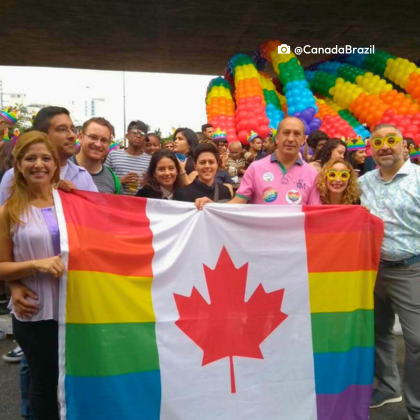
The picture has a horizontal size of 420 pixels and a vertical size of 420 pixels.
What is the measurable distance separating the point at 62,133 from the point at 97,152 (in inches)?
21.8

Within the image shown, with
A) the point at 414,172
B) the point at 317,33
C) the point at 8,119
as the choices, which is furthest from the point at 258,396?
the point at 317,33

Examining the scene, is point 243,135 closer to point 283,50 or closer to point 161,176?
point 283,50

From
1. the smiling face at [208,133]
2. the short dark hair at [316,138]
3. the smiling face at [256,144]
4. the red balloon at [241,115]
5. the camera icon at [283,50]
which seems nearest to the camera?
the short dark hair at [316,138]

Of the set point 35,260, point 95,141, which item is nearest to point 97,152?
point 95,141

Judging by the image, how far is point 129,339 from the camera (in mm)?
2461

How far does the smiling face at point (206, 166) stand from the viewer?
3523 millimetres

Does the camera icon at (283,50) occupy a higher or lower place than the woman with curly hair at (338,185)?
higher

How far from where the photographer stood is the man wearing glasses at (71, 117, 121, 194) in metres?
3.20

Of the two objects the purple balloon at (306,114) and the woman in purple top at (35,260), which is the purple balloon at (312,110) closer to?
the purple balloon at (306,114)

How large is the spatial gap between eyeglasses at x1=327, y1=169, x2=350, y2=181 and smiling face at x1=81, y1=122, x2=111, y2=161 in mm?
1547

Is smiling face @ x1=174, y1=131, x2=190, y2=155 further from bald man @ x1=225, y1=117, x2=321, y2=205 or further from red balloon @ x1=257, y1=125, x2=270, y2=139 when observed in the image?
red balloon @ x1=257, y1=125, x2=270, y2=139

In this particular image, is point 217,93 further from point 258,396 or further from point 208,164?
point 258,396

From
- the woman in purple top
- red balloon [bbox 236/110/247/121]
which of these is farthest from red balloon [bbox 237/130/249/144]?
the woman in purple top

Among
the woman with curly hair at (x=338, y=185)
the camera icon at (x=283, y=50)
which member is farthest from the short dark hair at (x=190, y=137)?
the camera icon at (x=283, y=50)
